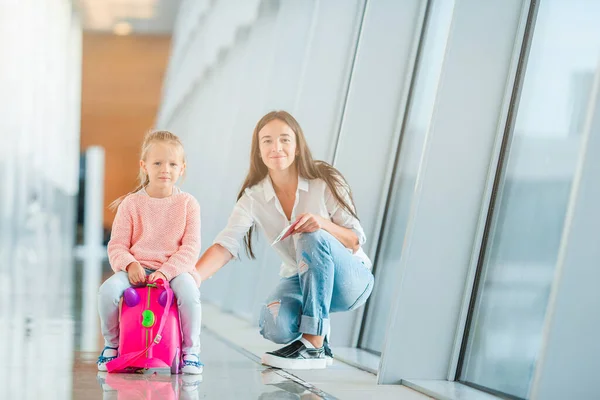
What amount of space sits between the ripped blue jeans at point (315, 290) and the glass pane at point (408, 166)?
2.93 ft

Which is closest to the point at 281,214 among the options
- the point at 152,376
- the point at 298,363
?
the point at 298,363

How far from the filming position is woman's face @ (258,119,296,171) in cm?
334

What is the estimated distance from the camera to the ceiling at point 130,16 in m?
16.3

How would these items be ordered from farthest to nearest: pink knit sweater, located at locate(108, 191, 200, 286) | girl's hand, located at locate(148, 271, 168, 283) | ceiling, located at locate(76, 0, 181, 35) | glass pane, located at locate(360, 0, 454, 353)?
ceiling, located at locate(76, 0, 181, 35) → glass pane, located at locate(360, 0, 454, 353) → pink knit sweater, located at locate(108, 191, 200, 286) → girl's hand, located at locate(148, 271, 168, 283)

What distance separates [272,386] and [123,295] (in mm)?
697

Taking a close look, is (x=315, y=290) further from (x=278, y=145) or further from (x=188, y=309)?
(x=278, y=145)

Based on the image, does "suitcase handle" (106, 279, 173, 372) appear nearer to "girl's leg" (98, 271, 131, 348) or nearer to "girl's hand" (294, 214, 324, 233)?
"girl's leg" (98, 271, 131, 348)

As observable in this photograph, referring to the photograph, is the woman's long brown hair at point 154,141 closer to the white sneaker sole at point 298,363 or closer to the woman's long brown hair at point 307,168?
the woman's long brown hair at point 307,168

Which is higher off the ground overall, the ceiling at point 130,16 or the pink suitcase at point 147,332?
the ceiling at point 130,16

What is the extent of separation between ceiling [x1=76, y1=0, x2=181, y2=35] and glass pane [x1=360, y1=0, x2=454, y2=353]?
495 inches

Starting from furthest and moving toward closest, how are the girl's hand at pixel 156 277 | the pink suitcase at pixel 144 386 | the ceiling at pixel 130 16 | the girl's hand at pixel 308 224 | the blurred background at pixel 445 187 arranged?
the ceiling at pixel 130 16 → the girl's hand at pixel 156 277 → the girl's hand at pixel 308 224 → the blurred background at pixel 445 187 → the pink suitcase at pixel 144 386

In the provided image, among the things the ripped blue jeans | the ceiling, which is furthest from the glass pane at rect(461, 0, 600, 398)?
the ceiling

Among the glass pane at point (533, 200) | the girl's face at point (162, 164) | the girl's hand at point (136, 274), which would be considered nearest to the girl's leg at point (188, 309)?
the girl's hand at point (136, 274)

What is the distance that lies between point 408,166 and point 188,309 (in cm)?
158
